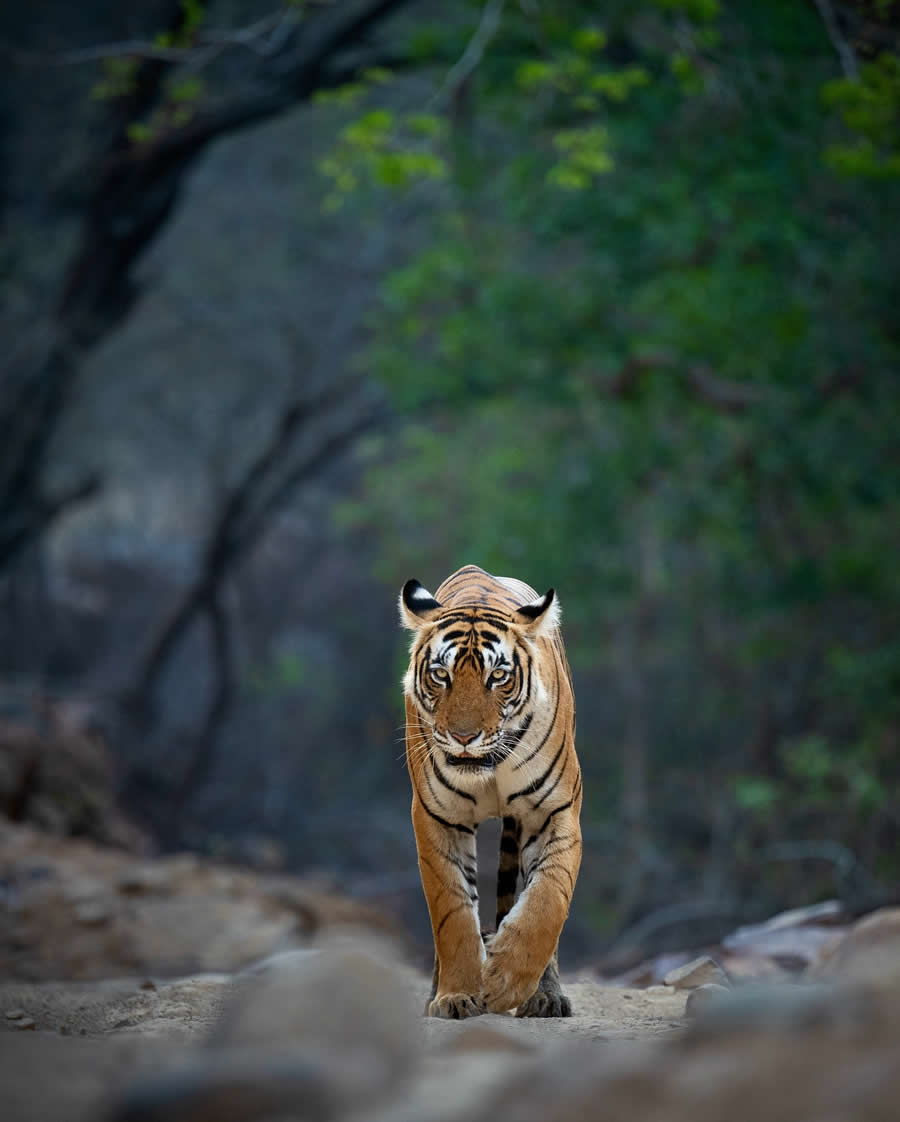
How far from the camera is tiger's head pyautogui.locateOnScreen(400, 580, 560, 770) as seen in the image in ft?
13.5

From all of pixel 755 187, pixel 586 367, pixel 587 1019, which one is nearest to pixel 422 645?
pixel 587 1019

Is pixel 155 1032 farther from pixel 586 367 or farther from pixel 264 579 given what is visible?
pixel 264 579

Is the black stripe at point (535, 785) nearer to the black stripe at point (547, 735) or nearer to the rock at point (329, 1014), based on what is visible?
the black stripe at point (547, 735)

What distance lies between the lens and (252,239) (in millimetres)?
18203

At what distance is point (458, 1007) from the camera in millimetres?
4152

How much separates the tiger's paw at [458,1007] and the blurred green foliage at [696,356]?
5.94 meters

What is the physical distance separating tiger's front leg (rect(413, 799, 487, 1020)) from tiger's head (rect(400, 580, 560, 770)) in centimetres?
37

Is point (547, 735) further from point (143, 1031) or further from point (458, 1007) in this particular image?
point (143, 1031)

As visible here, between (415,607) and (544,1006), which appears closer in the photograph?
(544,1006)

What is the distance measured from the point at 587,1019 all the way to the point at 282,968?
169cm

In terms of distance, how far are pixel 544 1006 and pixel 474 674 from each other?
1171 millimetres

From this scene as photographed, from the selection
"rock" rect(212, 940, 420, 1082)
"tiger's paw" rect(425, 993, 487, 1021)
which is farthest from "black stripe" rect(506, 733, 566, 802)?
"rock" rect(212, 940, 420, 1082)

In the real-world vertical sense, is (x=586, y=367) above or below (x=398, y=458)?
above

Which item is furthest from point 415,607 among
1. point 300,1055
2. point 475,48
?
point 475,48
